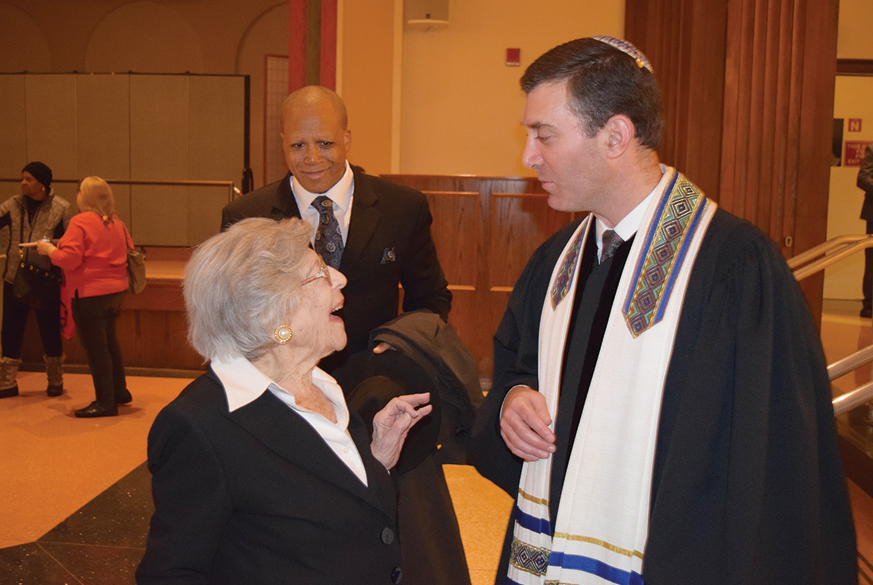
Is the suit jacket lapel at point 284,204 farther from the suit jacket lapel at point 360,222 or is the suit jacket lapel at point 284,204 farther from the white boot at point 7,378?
the white boot at point 7,378

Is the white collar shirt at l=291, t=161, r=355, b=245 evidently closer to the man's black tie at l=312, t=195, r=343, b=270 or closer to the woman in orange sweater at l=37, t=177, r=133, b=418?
the man's black tie at l=312, t=195, r=343, b=270

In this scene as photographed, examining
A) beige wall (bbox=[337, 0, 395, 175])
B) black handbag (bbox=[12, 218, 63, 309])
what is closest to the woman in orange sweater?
black handbag (bbox=[12, 218, 63, 309])

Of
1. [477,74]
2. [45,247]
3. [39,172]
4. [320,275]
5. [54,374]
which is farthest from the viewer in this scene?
[477,74]

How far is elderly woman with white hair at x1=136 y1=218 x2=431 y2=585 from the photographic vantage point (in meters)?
1.32

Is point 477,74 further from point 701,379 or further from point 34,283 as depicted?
point 701,379

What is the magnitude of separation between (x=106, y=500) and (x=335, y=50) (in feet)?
10.7

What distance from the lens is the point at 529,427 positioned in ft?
4.80

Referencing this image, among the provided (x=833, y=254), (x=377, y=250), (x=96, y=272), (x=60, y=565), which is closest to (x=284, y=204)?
(x=377, y=250)

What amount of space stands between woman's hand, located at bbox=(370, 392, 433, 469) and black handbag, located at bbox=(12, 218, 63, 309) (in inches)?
188

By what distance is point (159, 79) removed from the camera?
10992 mm

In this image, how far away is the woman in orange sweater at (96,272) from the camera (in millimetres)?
5160

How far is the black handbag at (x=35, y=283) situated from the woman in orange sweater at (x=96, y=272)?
0.31 meters

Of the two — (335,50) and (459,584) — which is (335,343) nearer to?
(459,584)

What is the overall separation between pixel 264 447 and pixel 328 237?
1049 mm
